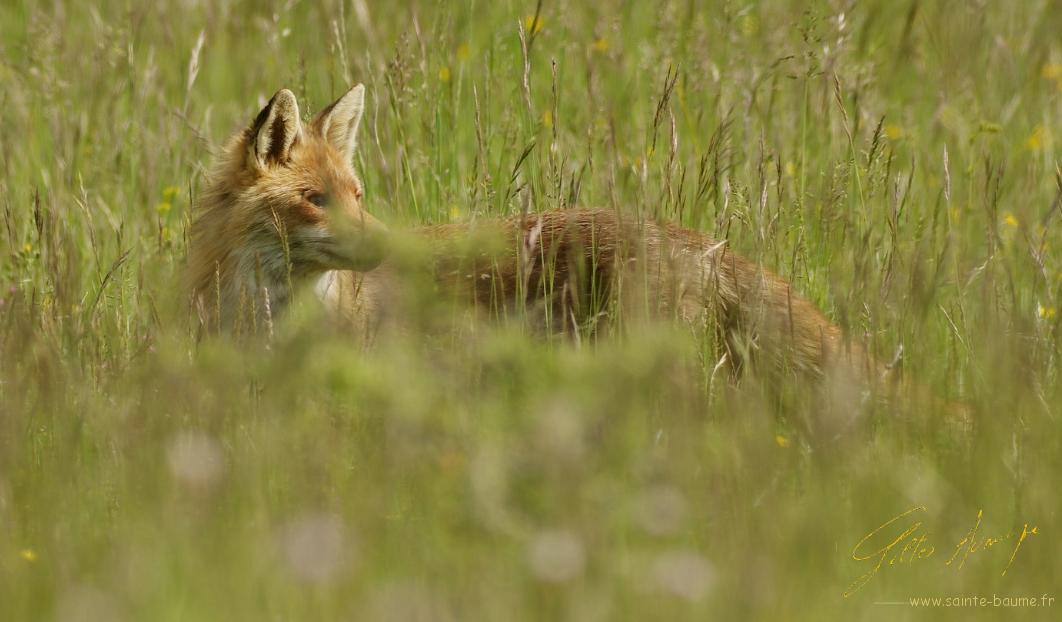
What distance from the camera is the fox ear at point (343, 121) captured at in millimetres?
5716

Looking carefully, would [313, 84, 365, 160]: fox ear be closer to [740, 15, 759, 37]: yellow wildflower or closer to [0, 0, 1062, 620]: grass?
[0, 0, 1062, 620]: grass

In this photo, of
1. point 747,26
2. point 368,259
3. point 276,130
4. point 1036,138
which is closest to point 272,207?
point 276,130

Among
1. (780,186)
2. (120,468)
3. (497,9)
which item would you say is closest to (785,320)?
(780,186)

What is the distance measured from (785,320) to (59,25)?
397 centimetres

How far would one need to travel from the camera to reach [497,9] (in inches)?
284

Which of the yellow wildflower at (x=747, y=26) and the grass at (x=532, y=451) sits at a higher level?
the yellow wildflower at (x=747, y=26)

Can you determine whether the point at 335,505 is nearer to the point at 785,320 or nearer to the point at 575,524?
the point at 575,524

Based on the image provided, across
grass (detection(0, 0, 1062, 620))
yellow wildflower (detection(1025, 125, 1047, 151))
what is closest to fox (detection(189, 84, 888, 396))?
grass (detection(0, 0, 1062, 620))

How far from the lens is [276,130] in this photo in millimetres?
5473
